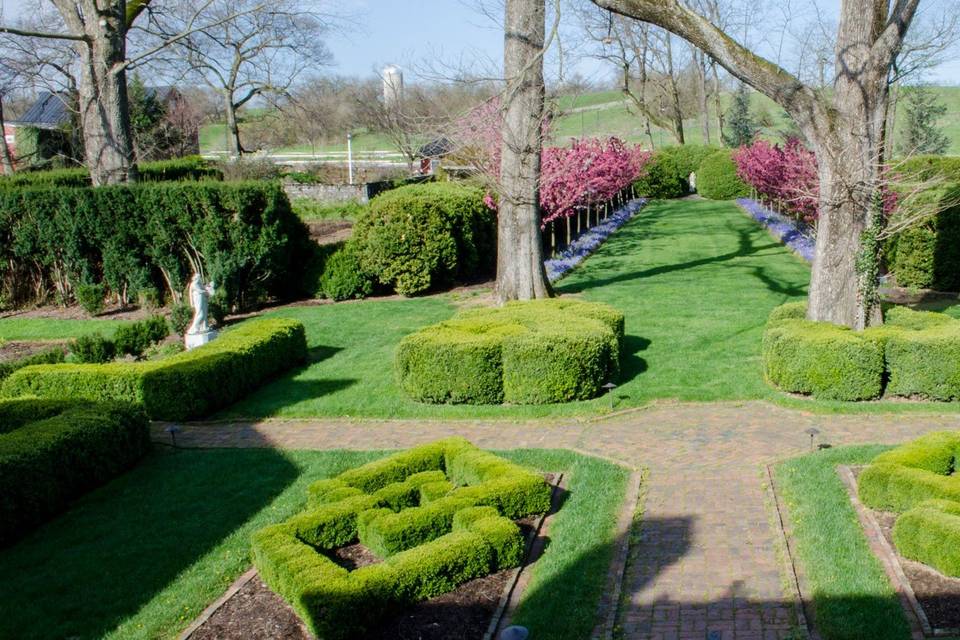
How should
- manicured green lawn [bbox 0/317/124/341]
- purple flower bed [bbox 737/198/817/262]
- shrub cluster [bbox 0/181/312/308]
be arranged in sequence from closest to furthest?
manicured green lawn [bbox 0/317/124/341] → shrub cluster [bbox 0/181/312/308] → purple flower bed [bbox 737/198/817/262]

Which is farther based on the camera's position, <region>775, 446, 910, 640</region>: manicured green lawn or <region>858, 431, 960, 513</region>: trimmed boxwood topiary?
<region>858, 431, 960, 513</region>: trimmed boxwood topiary

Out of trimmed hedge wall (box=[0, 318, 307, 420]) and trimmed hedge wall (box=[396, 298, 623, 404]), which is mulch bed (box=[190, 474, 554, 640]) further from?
trimmed hedge wall (box=[0, 318, 307, 420])

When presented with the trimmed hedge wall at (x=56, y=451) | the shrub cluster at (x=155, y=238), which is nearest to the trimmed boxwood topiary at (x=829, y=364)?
the trimmed hedge wall at (x=56, y=451)

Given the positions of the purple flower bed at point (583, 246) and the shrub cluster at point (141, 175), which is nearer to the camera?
the purple flower bed at point (583, 246)

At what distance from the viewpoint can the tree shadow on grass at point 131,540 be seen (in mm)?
5504

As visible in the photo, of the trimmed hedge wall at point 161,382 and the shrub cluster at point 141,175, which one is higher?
the shrub cluster at point 141,175

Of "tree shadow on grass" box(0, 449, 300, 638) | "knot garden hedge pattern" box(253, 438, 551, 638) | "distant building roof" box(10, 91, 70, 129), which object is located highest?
"distant building roof" box(10, 91, 70, 129)

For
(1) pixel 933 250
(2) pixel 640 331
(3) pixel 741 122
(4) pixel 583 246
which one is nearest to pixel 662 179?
(3) pixel 741 122

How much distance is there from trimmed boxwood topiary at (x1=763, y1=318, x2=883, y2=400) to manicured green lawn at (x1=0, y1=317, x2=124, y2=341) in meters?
11.7

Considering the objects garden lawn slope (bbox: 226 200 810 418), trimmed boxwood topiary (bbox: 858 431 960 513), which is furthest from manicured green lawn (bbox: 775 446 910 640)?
garden lawn slope (bbox: 226 200 810 418)

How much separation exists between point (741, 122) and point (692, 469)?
47236 mm

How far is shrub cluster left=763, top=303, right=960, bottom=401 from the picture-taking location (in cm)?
878

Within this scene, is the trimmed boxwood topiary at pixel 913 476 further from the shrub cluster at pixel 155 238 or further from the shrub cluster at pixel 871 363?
the shrub cluster at pixel 155 238

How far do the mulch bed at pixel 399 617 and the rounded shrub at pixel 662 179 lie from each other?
3558 centimetres
